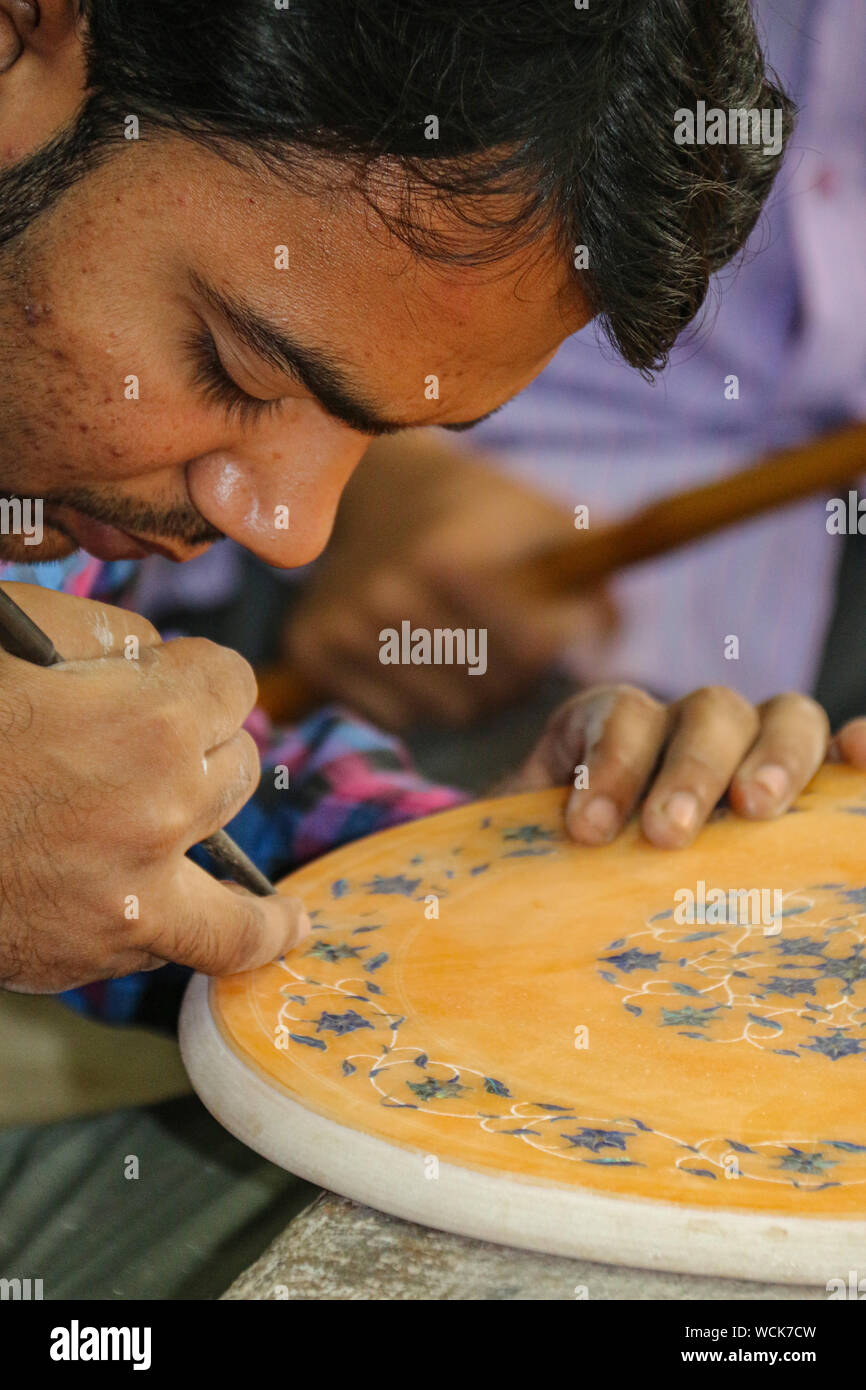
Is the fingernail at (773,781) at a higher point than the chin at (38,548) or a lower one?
lower

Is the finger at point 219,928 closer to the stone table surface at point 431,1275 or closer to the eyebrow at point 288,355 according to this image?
the stone table surface at point 431,1275

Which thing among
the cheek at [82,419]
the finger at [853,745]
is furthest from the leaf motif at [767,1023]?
the cheek at [82,419]

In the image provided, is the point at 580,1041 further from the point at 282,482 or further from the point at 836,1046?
the point at 282,482

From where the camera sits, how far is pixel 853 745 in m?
0.99

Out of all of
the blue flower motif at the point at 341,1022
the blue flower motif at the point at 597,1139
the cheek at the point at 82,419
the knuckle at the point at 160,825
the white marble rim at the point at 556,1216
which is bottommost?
the white marble rim at the point at 556,1216

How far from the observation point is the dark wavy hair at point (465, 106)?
25.1 inches

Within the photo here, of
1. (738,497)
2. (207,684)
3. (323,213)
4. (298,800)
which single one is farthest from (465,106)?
(738,497)

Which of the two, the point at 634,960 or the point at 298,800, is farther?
the point at 298,800

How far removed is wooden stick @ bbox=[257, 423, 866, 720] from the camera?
1534 millimetres

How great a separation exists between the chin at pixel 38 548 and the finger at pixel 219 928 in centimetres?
29

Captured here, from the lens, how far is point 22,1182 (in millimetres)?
740

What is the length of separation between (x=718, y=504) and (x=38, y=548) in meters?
0.90

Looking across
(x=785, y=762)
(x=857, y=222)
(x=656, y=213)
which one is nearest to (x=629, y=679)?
(x=857, y=222)

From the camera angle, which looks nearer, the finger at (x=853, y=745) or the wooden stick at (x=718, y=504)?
the finger at (x=853, y=745)
